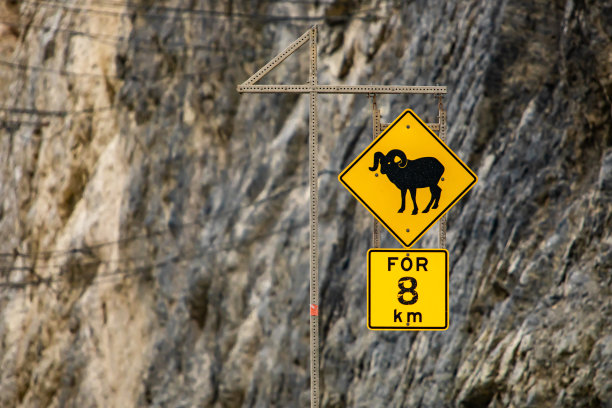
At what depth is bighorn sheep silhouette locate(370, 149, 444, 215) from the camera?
7.56 meters

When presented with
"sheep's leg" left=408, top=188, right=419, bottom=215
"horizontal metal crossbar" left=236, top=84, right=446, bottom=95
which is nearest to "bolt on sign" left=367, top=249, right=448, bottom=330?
"sheep's leg" left=408, top=188, right=419, bottom=215

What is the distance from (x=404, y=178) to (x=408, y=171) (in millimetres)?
65

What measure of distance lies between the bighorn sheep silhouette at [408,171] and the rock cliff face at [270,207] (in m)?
2.95

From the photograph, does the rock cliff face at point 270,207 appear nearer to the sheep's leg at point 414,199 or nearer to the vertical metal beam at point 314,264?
the sheep's leg at point 414,199

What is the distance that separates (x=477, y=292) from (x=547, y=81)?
2666 mm

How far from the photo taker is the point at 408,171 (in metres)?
7.52

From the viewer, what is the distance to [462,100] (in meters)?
12.4

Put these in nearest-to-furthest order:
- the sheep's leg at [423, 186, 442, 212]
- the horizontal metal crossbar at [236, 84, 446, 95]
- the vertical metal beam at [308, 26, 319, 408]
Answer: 1. the vertical metal beam at [308, 26, 319, 408]
2. the sheep's leg at [423, 186, 442, 212]
3. the horizontal metal crossbar at [236, 84, 446, 95]

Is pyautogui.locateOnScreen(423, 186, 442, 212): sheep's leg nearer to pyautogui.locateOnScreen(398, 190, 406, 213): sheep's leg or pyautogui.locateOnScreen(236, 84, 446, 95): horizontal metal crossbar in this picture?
pyautogui.locateOnScreen(398, 190, 406, 213): sheep's leg

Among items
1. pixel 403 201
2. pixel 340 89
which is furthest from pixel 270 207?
pixel 403 201

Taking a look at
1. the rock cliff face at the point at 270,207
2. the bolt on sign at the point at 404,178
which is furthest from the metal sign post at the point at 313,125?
the rock cliff face at the point at 270,207

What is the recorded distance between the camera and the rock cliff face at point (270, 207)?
1061 cm

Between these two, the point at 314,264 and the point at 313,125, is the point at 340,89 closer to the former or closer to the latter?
the point at 313,125

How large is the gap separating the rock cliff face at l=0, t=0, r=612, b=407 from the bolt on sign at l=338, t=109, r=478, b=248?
2.89 m
